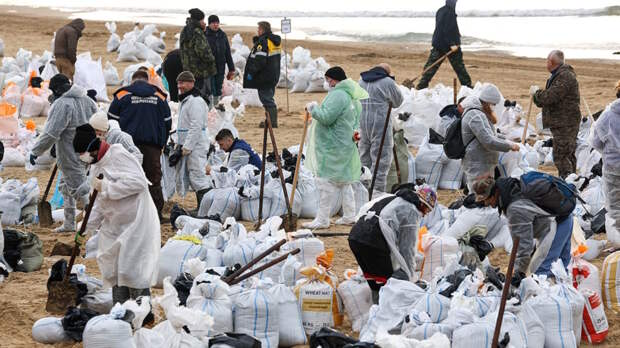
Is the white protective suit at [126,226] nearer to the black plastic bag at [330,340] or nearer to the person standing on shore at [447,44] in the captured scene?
the black plastic bag at [330,340]

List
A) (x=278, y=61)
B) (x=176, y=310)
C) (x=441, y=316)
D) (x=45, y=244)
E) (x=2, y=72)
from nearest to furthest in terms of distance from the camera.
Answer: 1. (x=176, y=310)
2. (x=441, y=316)
3. (x=45, y=244)
4. (x=278, y=61)
5. (x=2, y=72)

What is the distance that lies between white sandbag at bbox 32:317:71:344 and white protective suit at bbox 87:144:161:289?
48 cm

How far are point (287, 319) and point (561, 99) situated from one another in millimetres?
5330

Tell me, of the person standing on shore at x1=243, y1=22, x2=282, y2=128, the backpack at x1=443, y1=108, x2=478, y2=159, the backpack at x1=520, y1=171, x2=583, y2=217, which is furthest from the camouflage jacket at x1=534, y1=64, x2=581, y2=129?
the person standing on shore at x1=243, y1=22, x2=282, y2=128

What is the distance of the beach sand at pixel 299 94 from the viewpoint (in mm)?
8008

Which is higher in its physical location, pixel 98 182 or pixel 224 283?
pixel 98 182

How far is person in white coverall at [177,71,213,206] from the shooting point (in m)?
10.7

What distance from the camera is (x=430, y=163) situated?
11914 millimetres

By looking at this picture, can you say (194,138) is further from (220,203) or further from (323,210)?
(323,210)

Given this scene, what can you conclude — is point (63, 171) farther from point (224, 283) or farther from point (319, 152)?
point (224, 283)

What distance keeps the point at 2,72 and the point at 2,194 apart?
784 cm

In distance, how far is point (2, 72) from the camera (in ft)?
58.1

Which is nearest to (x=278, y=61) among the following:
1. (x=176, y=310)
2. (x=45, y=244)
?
(x=45, y=244)

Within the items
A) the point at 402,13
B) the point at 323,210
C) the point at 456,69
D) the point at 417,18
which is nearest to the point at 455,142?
the point at 323,210
